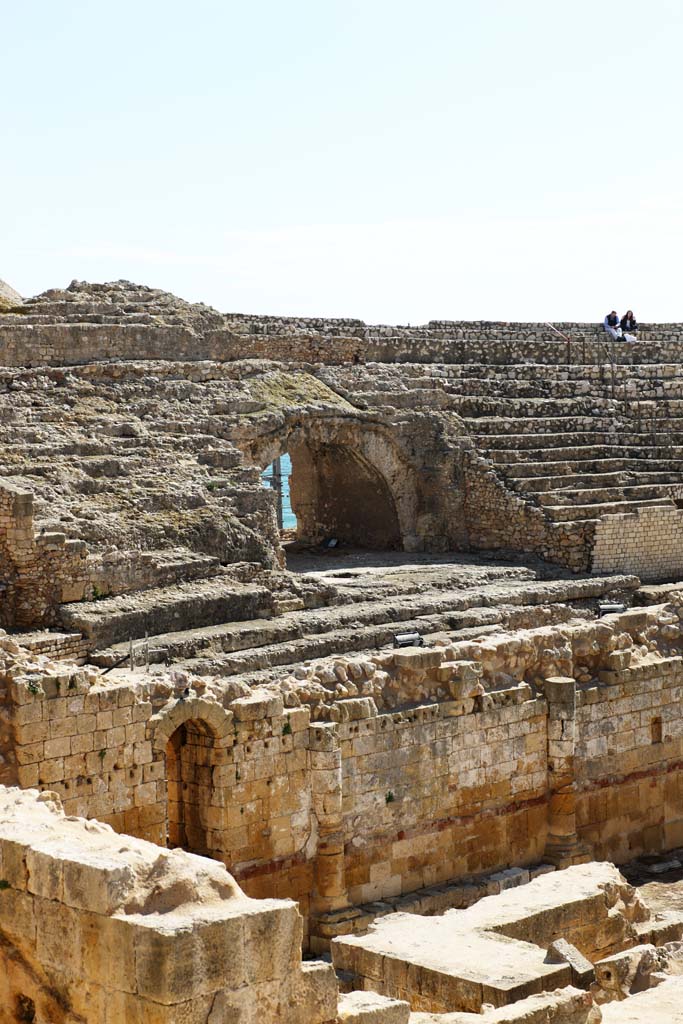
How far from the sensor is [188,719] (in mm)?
14391

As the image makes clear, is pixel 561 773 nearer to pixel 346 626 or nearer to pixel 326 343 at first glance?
pixel 346 626

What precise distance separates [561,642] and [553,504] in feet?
22.2

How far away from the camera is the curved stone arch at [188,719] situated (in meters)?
14.1

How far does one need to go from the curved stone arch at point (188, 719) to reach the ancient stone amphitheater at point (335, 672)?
32 mm

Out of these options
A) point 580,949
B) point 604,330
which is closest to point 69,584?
point 580,949

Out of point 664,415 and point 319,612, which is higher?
point 664,415

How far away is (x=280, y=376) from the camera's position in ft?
83.4

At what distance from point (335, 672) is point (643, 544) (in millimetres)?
9766

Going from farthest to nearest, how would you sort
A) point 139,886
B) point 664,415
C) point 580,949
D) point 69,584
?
point 664,415 < point 69,584 < point 580,949 < point 139,886

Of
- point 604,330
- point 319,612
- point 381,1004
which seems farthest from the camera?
point 604,330

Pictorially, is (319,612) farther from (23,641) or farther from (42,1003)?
(42,1003)

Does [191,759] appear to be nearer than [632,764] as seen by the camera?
Yes

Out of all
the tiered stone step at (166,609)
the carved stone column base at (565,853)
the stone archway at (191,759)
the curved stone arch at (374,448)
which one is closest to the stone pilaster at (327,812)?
the stone archway at (191,759)

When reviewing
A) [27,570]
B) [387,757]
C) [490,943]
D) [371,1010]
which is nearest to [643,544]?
[387,757]
